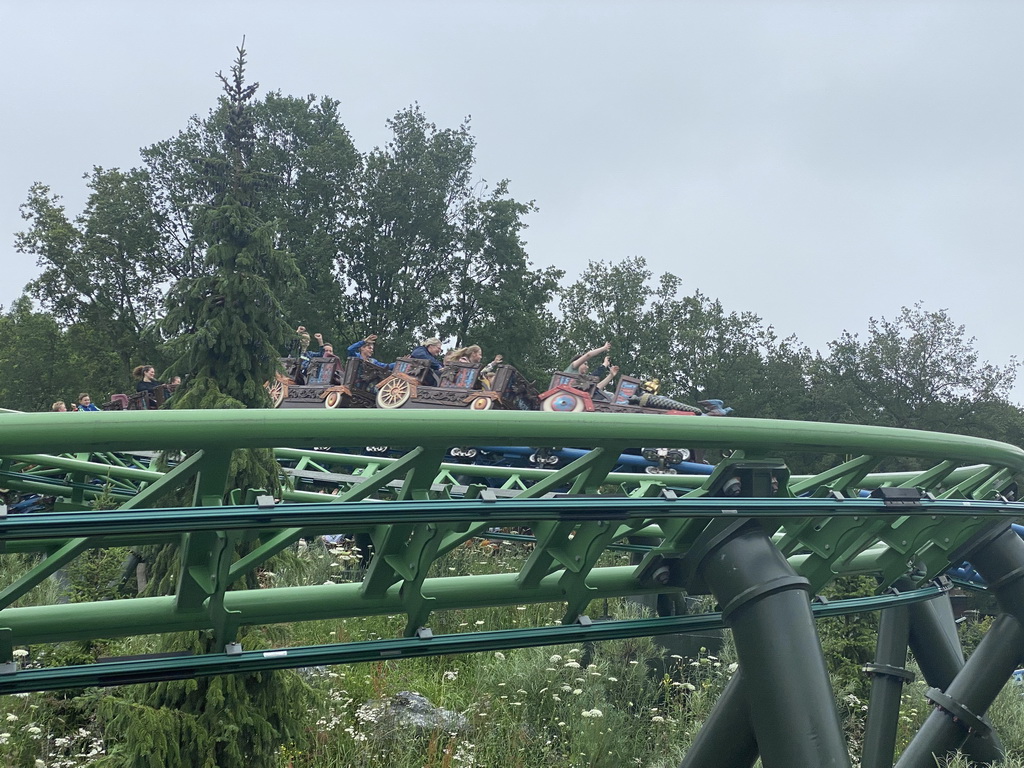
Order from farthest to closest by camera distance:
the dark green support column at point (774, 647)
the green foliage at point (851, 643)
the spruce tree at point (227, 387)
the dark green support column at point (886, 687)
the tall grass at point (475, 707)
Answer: the green foliage at point (851, 643), the tall grass at point (475, 707), the spruce tree at point (227, 387), the dark green support column at point (886, 687), the dark green support column at point (774, 647)

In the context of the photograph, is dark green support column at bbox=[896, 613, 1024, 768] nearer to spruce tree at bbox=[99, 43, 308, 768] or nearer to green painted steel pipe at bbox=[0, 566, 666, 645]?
green painted steel pipe at bbox=[0, 566, 666, 645]

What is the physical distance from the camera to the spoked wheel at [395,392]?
58.0 feet

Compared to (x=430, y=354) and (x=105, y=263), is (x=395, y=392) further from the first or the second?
(x=105, y=263)

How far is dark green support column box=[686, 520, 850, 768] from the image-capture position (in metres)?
2.50

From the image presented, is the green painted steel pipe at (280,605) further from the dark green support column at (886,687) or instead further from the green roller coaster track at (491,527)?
the dark green support column at (886,687)

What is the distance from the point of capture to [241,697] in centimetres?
569

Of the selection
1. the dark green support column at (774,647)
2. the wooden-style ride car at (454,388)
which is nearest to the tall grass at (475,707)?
the dark green support column at (774,647)

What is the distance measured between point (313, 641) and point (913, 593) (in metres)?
→ 5.65

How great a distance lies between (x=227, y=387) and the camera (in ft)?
21.3

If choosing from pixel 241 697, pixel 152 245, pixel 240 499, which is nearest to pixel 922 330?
pixel 152 245

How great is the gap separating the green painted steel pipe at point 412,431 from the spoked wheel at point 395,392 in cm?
1493

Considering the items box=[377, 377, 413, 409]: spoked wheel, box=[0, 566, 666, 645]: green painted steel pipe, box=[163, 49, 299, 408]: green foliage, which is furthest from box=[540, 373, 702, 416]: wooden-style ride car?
box=[0, 566, 666, 645]: green painted steel pipe

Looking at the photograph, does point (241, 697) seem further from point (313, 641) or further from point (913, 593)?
point (913, 593)

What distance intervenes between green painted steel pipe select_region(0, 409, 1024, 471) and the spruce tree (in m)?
3.08
